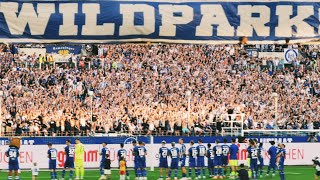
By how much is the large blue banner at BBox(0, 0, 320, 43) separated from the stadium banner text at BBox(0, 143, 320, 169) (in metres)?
33.6

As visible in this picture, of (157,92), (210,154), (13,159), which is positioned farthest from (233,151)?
(157,92)

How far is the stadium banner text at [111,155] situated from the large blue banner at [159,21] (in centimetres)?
3355

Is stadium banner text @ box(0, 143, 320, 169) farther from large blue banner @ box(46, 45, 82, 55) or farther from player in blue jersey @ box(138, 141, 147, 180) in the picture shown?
large blue banner @ box(46, 45, 82, 55)

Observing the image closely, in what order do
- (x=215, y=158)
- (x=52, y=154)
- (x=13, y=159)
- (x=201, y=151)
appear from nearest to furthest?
(x=13, y=159), (x=52, y=154), (x=201, y=151), (x=215, y=158)

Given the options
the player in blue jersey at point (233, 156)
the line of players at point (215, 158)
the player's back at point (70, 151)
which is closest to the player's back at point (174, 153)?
the line of players at point (215, 158)

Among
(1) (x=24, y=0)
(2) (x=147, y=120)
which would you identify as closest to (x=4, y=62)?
(2) (x=147, y=120)

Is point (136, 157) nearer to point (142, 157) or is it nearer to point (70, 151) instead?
point (142, 157)

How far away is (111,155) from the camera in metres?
41.9

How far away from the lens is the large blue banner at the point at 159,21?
707 centimetres

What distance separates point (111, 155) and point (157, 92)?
33.1ft

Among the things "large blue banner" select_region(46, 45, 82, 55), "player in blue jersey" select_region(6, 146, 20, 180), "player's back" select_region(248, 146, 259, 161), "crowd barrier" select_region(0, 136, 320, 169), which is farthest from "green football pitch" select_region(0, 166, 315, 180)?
"large blue banner" select_region(46, 45, 82, 55)

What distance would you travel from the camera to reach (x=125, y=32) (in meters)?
7.14

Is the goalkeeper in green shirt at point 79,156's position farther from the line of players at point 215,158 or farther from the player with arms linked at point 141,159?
the line of players at point 215,158

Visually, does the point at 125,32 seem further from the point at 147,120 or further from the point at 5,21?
the point at 147,120
